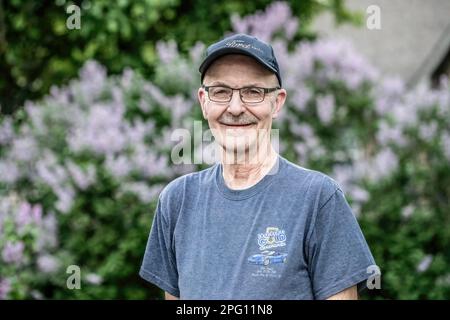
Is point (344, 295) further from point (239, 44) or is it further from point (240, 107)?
Result: point (239, 44)

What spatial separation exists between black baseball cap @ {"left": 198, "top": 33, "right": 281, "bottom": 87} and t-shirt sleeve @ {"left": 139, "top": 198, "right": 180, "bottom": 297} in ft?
1.73

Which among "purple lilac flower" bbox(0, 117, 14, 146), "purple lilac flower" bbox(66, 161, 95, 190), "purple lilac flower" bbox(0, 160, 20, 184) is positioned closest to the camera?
"purple lilac flower" bbox(66, 161, 95, 190)

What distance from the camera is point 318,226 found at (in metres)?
2.04

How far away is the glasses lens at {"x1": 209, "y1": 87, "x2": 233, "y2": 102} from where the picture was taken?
222 centimetres

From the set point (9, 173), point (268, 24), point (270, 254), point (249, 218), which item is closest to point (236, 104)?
point (249, 218)

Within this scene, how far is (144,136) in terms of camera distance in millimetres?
5172

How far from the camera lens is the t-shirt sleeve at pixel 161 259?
7.57ft

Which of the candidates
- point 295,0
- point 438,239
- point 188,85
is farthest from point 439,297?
point 295,0

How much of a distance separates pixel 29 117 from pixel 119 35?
129 centimetres

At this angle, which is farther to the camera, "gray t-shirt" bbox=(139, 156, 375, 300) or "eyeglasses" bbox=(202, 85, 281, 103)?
"eyeglasses" bbox=(202, 85, 281, 103)

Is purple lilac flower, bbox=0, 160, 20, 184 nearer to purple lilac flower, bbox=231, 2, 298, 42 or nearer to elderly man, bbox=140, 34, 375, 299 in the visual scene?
purple lilac flower, bbox=231, 2, 298, 42

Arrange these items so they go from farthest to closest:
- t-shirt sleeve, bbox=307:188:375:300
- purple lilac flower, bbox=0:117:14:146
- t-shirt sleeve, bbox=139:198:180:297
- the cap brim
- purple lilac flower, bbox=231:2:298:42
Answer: purple lilac flower, bbox=231:2:298:42 < purple lilac flower, bbox=0:117:14:146 < t-shirt sleeve, bbox=139:198:180:297 < the cap brim < t-shirt sleeve, bbox=307:188:375:300

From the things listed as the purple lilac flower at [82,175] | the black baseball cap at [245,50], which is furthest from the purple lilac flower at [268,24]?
the black baseball cap at [245,50]

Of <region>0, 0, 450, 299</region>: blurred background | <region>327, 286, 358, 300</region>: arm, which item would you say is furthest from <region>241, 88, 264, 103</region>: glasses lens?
<region>0, 0, 450, 299</region>: blurred background
